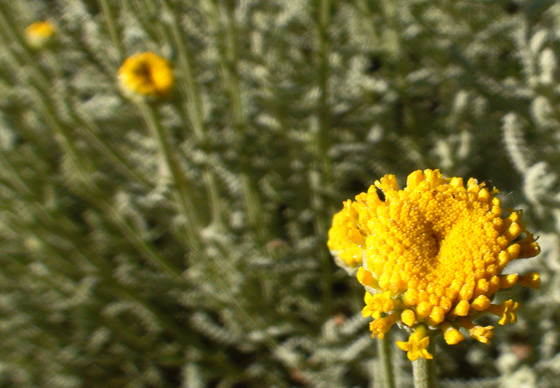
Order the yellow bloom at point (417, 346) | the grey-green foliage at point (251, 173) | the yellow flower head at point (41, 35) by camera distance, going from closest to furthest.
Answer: the yellow bloom at point (417, 346) < the grey-green foliage at point (251, 173) < the yellow flower head at point (41, 35)

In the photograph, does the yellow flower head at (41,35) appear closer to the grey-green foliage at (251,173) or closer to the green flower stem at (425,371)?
the grey-green foliage at (251,173)

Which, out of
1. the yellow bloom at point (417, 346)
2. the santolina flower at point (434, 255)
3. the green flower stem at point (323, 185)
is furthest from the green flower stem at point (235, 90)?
the yellow bloom at point (417, 346)

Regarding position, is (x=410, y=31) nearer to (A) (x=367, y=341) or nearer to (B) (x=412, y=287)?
(A) (x=367, y=341)

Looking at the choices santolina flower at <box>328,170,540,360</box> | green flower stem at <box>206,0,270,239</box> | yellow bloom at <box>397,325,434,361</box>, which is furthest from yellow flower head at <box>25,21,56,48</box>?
yellow bloom at <box>397,325,434,361</box>

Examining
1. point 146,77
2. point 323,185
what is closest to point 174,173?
point 146,77

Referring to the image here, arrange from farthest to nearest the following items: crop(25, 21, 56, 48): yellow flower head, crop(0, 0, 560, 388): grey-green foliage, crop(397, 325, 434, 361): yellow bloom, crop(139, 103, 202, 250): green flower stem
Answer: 1. crop(25, 21, 56, 48): yellow flower head
2. crop(0, 0, 560, 388): grey-green foliage
3. crop(139, 103, 202, 250): green flower stem
4. crop(397, 325, 434, 361): yellow bloom

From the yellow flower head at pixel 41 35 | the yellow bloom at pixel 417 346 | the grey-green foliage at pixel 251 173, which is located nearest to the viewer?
the yellow bloom at pixel 417 346

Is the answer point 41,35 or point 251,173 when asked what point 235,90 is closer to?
point 251,173

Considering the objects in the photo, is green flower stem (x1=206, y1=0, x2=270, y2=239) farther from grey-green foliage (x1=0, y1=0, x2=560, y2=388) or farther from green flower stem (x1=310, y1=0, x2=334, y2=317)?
green flower stem (x1=310, y1=0, x2=334, y2=317)
